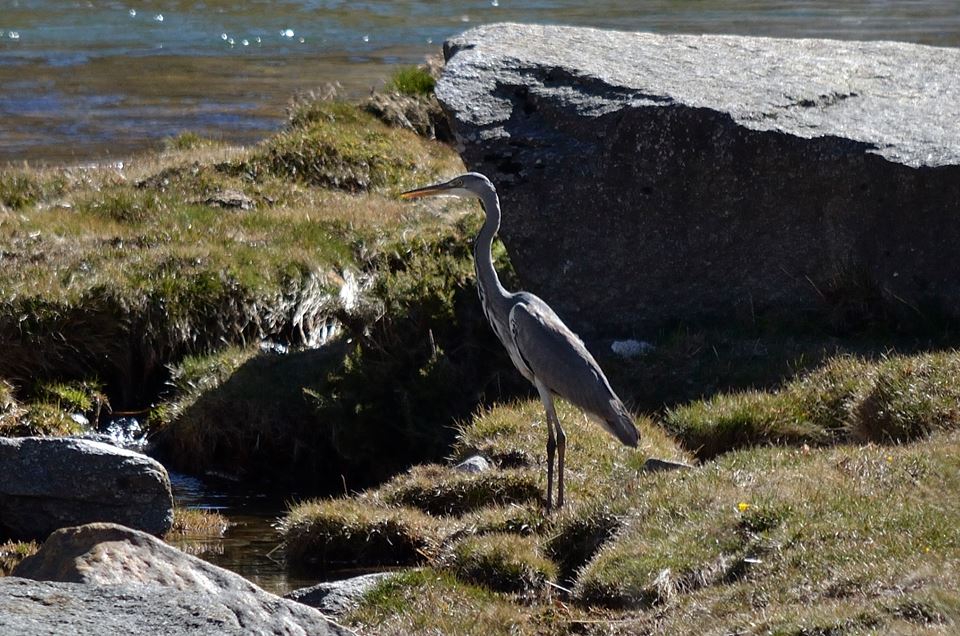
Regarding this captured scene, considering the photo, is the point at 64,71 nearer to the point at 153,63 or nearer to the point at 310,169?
the point at 153,63

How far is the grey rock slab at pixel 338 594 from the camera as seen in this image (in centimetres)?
730

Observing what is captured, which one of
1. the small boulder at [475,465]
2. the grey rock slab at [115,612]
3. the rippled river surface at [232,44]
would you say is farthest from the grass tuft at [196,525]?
the rippled river surface at [232,44]

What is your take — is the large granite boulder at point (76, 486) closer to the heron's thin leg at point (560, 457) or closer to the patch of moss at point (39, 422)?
the patch of moss at point (39, 422)

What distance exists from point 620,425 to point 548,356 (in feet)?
2.30

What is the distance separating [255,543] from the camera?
9727 mm

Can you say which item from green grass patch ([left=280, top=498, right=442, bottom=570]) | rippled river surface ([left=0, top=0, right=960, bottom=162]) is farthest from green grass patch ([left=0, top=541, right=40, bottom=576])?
rippled river surface ([left=0, top=0, right=960, bottom=162])

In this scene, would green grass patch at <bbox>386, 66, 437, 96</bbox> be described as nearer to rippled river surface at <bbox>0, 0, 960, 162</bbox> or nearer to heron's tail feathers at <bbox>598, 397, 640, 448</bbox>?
rippled river surface at <bbox>0, 0, 960, 162</bbox>

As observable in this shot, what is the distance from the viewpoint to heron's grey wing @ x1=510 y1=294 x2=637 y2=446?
8.65m

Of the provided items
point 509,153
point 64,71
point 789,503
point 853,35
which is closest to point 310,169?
point 509,153

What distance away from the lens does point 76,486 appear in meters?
9.21

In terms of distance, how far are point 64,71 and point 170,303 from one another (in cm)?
1632

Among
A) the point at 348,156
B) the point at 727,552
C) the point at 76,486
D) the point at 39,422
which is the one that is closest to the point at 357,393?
the point at 76,486

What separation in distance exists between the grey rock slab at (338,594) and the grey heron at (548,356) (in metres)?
1.35

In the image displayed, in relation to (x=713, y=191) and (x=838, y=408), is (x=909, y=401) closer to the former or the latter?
(x=838, y=408)
